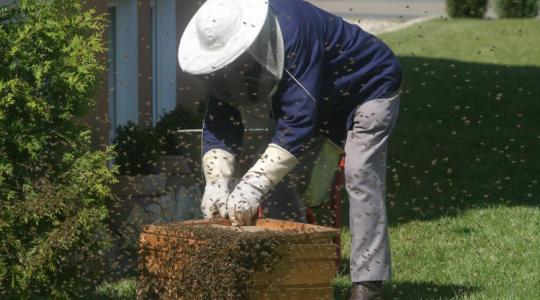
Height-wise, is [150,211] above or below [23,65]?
below

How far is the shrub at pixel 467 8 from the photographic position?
2639cm

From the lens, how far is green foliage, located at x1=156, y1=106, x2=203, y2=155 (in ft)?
28.0

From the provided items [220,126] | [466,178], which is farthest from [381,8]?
[220,126]

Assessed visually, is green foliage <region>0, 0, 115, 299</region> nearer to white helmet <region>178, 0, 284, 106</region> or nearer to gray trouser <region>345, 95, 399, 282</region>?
white helmet <region>178, 0, 284, 106</region>

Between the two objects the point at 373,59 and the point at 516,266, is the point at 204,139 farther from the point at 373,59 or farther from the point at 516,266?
the point at 516,266

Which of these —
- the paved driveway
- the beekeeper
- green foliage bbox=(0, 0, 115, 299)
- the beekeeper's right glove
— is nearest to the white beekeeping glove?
the beekeeper

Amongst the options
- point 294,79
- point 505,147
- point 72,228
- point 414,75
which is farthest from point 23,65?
point 414,75

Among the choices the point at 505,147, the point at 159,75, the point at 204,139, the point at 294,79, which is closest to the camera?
the point at 294,79

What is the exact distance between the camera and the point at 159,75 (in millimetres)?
9703

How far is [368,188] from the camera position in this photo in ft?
19.9

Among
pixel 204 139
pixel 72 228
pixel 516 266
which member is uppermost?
pixel 204 139

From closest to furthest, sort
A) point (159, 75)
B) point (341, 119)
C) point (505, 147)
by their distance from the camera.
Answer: point (341, 119)
point (159, 75)
point (505, 147)

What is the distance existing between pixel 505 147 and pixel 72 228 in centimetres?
772

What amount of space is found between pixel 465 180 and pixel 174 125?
330 centimetres
